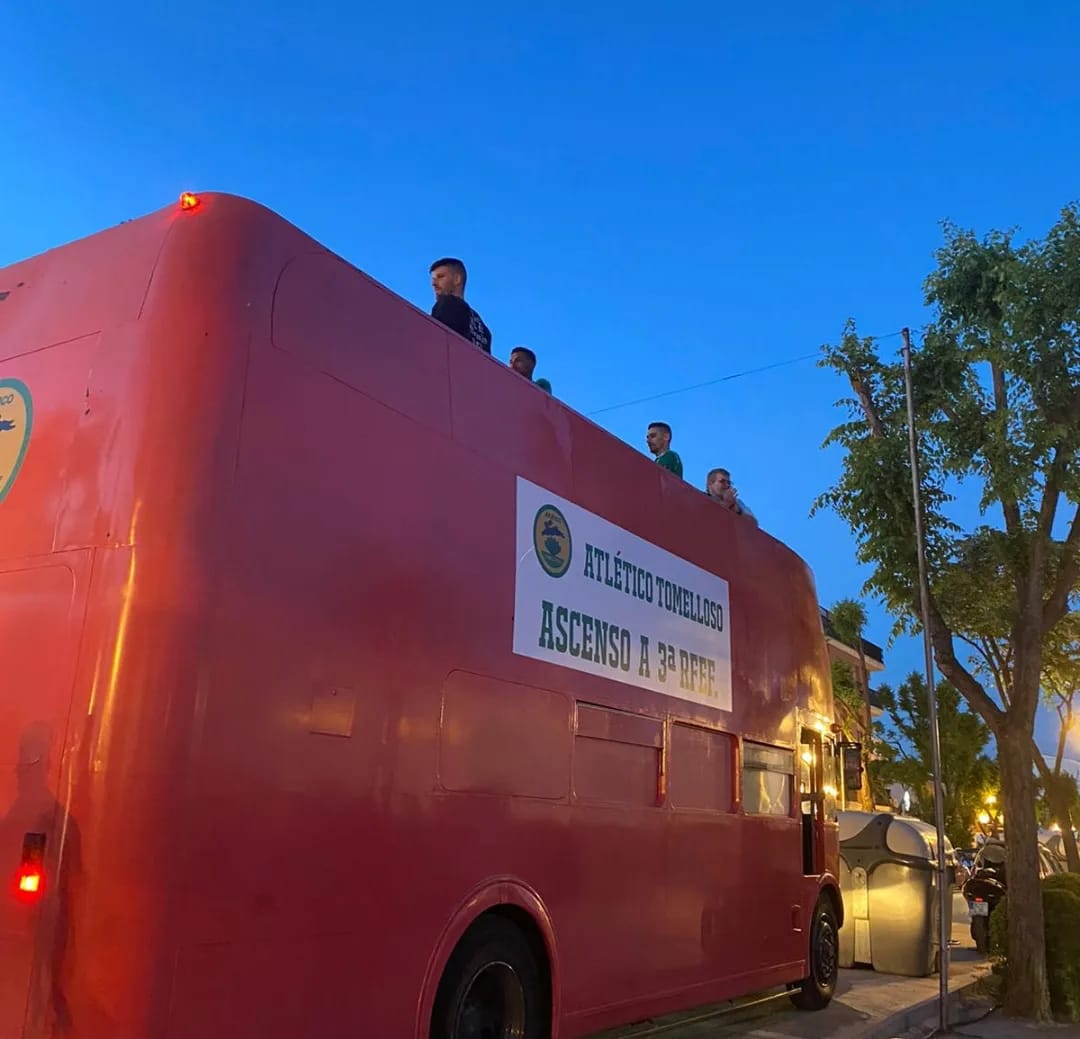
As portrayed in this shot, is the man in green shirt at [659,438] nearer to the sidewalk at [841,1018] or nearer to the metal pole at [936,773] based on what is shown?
the metal pole at [936,773]

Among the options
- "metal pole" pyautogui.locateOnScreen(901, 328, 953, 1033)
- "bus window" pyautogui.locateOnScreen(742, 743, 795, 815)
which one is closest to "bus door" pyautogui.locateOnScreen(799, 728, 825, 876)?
"bus window" pyautogui.locateOnScreen(742, 743, 795, 815)

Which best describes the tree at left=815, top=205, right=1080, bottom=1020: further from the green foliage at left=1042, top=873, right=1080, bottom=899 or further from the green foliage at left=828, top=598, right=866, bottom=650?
the green foliage at left=828, top=598, right=866, bottom=650

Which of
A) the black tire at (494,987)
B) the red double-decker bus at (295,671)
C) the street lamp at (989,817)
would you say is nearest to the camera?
the red double-decker bus at (295,671)

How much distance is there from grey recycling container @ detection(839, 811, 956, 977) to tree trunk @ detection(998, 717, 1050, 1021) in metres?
1.49

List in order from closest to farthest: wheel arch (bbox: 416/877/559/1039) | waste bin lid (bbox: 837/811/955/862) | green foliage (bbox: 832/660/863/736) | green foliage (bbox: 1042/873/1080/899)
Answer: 1. wheel arch (bbox: 416/877/559/1039)
2. green foliage (bbox: 1042/873/1080/899)
3. waste bin lid (bbox: 837/811/955/862)
4. green foliage (bbox: 832/660/863/736)

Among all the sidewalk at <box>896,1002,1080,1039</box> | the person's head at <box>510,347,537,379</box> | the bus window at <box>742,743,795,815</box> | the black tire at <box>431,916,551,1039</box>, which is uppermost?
the person's head at <box>510,347,537,379</box>

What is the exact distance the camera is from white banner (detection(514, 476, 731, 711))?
5383 millimetres

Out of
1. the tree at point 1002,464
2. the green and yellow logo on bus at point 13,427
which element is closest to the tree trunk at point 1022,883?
the tree at point 1002,464

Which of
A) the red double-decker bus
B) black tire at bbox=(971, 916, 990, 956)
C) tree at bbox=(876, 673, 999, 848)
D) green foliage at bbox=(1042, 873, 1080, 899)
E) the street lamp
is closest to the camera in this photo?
the red double-decker bus

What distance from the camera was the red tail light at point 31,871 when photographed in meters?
3.24

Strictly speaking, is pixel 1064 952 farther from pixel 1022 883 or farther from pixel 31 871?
pixel 31 871

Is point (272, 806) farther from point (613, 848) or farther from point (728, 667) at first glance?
point (728, 667)

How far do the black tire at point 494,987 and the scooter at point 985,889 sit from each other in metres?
10.6

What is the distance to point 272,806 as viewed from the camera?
3592 mm
